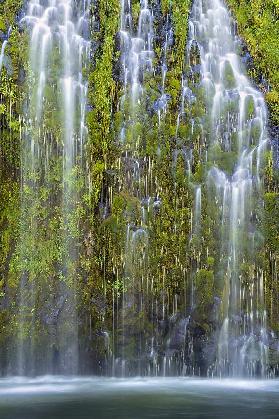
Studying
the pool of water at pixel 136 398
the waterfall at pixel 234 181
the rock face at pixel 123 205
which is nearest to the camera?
the pool of water at pixel 136 398

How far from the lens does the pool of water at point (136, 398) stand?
9281 millimetres

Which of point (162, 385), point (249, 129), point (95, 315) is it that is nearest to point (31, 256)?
point (95, 315)

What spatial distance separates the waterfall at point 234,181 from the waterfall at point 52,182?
2.46 meters

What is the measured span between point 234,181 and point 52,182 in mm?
3519

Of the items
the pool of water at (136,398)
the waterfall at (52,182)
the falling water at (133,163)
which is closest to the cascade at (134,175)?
the falling water at (133,163)

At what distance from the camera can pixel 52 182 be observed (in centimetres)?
1320

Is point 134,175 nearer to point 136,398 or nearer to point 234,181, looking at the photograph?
point 234,181

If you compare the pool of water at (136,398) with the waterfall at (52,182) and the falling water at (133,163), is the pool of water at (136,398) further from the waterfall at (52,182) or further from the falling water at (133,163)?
the falling water at (133,163)

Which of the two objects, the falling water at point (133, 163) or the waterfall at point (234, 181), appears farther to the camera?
the falling water at point (133, 163)

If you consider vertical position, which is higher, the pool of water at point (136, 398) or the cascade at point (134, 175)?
the cascade at point (134, 175)

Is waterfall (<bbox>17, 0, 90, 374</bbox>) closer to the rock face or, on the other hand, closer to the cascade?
the rock face

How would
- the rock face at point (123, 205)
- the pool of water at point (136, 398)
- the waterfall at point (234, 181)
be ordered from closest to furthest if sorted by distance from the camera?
the pool of water at point (136, 398) < the waterfall at point (234, 181) < the rock face at point (123, 205)

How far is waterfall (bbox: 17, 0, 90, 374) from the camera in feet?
41.8

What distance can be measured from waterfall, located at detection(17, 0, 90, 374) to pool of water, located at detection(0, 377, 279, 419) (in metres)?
0.86
